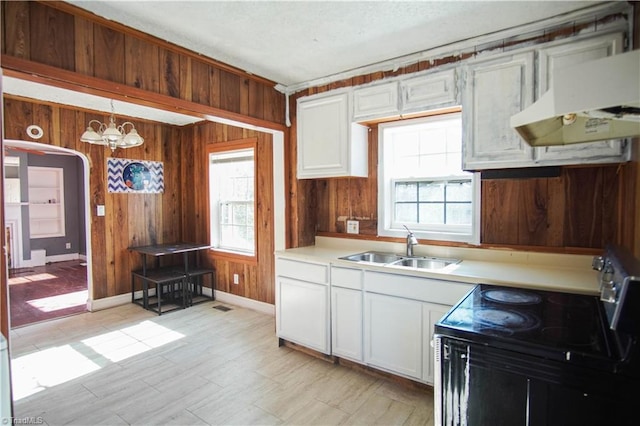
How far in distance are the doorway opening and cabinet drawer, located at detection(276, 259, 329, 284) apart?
3.07 m

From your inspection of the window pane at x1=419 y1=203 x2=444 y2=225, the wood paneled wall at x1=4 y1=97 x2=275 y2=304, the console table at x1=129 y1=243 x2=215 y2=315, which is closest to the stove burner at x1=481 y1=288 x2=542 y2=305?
the window pane at x1=419 y1=203 x2=444 y2=225

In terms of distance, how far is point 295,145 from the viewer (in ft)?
11.2

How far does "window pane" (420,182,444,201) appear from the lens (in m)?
2.94

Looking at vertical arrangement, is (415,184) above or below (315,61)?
below

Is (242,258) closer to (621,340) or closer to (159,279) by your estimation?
(159,279)

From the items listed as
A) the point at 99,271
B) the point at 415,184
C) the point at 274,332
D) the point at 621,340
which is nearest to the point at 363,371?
the point at 274,332

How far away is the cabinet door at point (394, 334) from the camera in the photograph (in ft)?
7.74

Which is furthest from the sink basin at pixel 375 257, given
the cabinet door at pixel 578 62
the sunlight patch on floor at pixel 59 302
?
the sunlight patch on floor at pixel 59 302

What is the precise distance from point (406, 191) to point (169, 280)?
3.01 m

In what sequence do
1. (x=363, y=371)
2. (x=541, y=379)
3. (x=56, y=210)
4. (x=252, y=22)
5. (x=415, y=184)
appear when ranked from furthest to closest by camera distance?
(x=56, y=210), (x=415, y=184), (x=363, y=371), (x=252, y=22), (x=541, y=379)

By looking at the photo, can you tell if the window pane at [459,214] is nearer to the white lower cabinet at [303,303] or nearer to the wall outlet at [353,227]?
the wall outlet at [353,227]

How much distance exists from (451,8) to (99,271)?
467 centimetres

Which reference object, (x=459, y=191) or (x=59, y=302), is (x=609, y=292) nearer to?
(x=459, y=191)

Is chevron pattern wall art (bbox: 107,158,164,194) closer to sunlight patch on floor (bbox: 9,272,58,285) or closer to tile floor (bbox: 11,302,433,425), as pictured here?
tile floor (bbox: 11,302,433,425)
